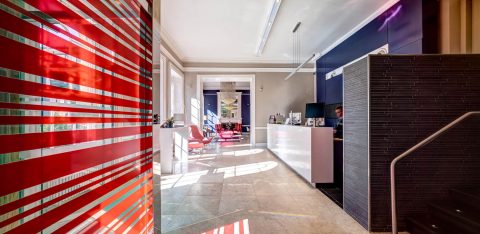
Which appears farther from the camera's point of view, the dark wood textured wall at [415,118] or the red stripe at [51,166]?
the dark wood textured wall at [415,118]

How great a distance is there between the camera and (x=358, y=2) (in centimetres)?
468

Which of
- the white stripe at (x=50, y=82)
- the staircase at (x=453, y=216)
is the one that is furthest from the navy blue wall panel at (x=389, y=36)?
the white stripe at (x=50, y=82)

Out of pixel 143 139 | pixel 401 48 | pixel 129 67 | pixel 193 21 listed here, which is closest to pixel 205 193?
pixel 143 139

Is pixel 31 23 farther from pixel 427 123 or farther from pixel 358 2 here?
pixel 358 2

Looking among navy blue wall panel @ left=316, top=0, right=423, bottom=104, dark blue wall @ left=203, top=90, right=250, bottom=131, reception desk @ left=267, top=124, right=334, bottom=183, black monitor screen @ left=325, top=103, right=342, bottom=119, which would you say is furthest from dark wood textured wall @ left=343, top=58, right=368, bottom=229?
dark blue wall @ left=203, top=90, right=250, bottom=131

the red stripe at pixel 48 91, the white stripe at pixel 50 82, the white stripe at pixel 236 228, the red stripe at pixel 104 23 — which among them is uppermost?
the red stripe at pixel 104 23

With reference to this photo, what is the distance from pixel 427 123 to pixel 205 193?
337 centimetres

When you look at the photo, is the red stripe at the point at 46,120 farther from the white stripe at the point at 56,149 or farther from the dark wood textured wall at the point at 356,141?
the dark wood textured wall at the point at 356,141

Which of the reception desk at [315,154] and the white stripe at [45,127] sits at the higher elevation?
the white stripe at [45,127]

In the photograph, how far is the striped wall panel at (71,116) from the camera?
0.56m

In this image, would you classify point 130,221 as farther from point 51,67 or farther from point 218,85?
point 218,85

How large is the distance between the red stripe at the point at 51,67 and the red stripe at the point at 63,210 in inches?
16.7

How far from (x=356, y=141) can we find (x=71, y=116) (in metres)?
2.99

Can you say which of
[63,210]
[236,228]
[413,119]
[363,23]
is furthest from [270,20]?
[63,210]
